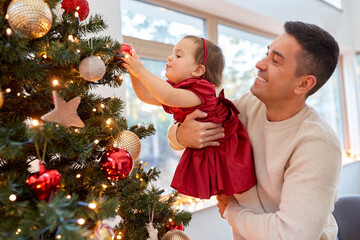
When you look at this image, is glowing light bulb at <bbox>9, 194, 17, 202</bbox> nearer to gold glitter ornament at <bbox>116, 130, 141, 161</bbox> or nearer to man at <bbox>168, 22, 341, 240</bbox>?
gold glitter ornament at <bbox>116, 130, 141, 161</bbox>

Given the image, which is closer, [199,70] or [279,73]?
[279,73]

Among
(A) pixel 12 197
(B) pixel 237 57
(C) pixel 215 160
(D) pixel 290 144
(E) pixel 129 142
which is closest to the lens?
(A) pixel 12 197

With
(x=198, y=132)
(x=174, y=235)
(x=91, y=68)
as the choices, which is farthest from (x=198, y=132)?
(x=91, y=68)

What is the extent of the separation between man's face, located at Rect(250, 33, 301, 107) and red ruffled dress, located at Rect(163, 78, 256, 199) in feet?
0.56

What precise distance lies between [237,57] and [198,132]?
2423 mm

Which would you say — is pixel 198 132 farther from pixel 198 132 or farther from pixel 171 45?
pixel 171 45

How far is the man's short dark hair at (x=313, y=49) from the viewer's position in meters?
1.18

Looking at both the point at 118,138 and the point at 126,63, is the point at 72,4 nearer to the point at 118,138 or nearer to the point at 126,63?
the point at 126,63

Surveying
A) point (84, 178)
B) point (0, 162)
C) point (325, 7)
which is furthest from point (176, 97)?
point (325, 7)

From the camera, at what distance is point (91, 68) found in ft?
2.90

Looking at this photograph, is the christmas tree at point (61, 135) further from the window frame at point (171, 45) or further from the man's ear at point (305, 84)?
the window frame at point (171, 45)

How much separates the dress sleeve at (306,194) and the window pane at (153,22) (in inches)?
67.7

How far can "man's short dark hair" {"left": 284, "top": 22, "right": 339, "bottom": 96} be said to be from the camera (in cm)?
118

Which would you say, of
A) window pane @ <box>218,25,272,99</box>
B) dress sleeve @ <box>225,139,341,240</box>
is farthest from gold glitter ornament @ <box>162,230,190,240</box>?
window pane @ <box>218,25,272,99</box>
